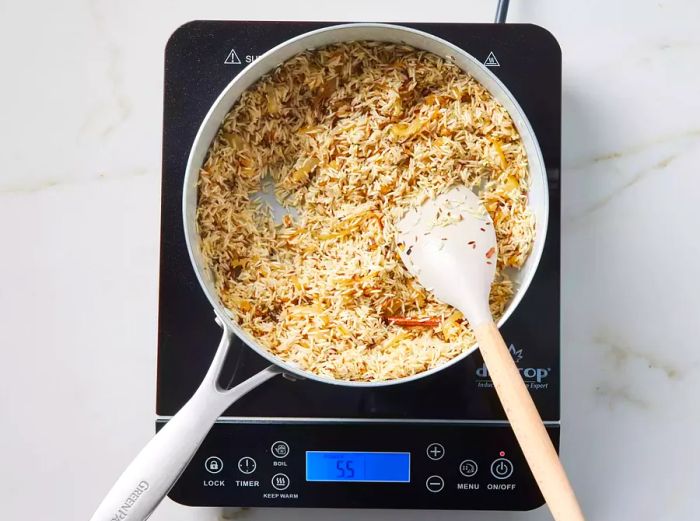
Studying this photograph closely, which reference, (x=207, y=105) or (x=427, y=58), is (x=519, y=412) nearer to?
(x=427, y=58)

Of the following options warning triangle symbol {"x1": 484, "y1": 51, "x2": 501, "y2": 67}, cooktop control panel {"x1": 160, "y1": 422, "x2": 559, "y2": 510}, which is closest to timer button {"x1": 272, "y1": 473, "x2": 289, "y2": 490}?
cooktop control panel {"x1": 160, "y1": 422, "x2": 559, "y2": 510}

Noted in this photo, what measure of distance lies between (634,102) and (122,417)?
94cm

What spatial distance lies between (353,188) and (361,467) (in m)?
0.39

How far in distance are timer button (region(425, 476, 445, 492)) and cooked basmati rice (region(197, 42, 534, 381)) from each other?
208mm

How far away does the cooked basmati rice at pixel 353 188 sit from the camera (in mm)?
945

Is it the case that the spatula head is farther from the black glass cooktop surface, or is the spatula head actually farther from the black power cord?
the black power cord

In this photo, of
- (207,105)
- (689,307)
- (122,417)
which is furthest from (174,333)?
(689,307)

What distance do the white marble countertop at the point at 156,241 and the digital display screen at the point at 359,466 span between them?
0.44ft

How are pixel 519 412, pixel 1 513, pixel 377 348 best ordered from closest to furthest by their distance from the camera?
1. pixel 519 412
2. pixel 377 348
3. pixel 1 513

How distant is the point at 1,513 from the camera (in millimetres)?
1110

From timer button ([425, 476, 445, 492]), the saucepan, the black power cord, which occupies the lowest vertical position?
timer button ([425, 476, 445, 492])

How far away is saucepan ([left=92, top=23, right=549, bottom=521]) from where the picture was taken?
83 cm

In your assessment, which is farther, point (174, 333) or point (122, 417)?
point (122, 417)

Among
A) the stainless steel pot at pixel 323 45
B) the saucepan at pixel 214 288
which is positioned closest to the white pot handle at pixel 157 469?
the saucepan at pixel 214 288
